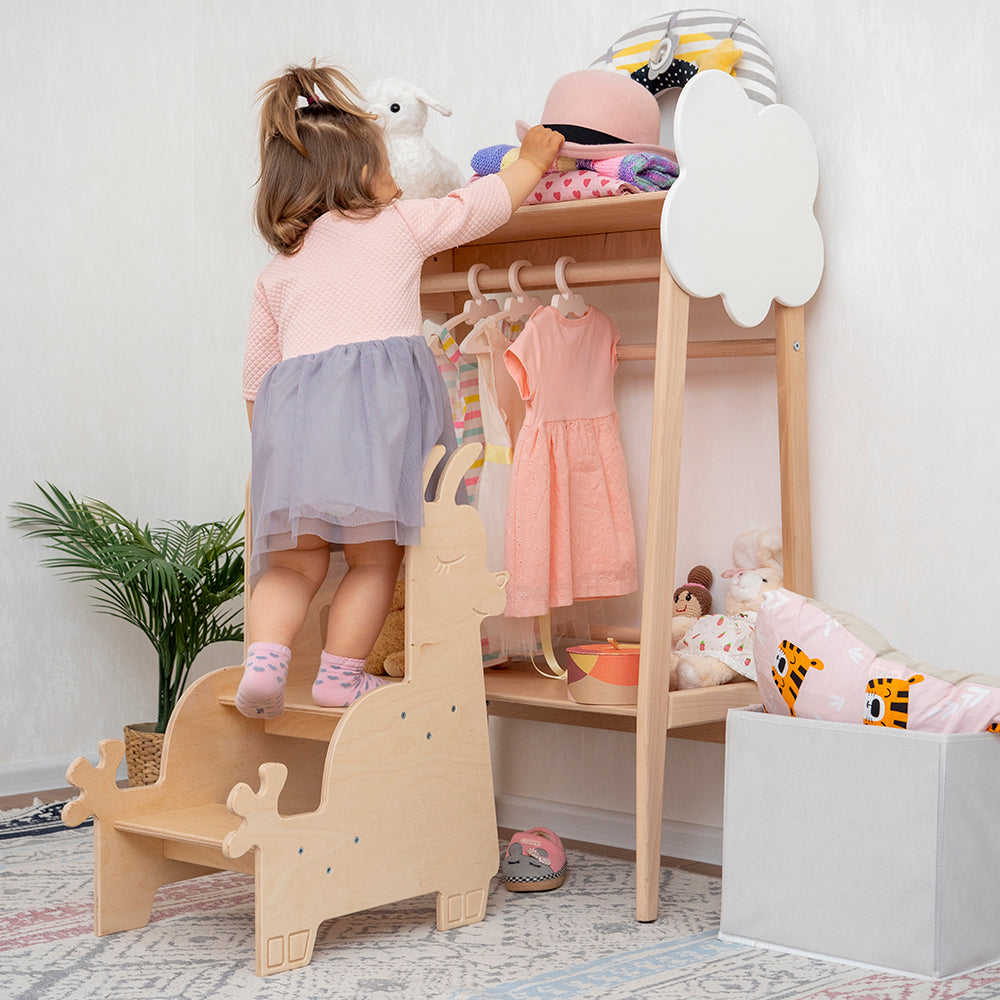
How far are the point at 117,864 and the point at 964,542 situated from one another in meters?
1.39

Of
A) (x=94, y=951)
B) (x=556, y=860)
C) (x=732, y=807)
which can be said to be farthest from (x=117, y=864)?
(x=732, y=807)

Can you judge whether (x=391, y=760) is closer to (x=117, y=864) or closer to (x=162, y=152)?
(x=117, y=864)

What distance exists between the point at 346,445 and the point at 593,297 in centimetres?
85

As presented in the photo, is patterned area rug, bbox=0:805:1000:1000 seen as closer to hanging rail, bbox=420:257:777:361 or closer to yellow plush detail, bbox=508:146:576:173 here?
hanging rail, bbox=420:257:777:361

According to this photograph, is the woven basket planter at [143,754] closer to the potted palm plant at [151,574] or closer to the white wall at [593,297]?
the potted palm plant at [151,574]

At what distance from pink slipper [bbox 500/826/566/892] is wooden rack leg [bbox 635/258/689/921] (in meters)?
0.20

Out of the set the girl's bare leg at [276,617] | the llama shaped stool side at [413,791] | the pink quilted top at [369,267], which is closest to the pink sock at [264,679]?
the girl's bare leg at [276,617]

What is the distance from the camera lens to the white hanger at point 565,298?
221 cm

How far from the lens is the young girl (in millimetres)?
1855

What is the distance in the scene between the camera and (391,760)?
6.04ft

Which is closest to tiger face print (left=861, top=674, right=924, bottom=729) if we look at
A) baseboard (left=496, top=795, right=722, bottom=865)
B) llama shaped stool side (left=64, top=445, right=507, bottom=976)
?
llama shaped stool side (left=64, top=445, right=507, bottom=976)

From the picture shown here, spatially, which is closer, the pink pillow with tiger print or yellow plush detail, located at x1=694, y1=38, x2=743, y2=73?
the pink pillow with tiger print

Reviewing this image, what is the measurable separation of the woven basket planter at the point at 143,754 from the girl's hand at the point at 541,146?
142 centimetres

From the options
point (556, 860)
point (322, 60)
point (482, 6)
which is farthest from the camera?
point (322, 60)
